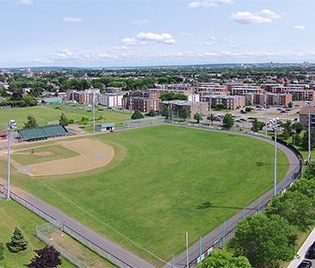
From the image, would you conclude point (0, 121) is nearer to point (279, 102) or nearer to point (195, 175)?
point (195, 175)

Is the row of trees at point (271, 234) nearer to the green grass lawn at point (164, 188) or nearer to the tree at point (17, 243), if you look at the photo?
the green grass lawn at point (164, 188)

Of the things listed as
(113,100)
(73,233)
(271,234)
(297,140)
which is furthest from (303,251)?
(113,100)

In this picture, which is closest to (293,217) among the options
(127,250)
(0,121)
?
(127,250)

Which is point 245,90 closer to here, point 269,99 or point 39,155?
point 269,99

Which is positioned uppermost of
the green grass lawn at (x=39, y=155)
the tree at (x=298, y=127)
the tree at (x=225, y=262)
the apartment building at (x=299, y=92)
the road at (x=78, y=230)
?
the apartment building at (x=299, y=92)

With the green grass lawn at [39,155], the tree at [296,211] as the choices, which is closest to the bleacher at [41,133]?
the green grass lawn at [39,155]

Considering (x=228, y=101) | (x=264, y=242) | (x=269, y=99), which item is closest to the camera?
(x=264, y=242)

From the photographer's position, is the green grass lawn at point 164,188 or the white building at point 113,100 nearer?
the green grass lawn at point 164,188
